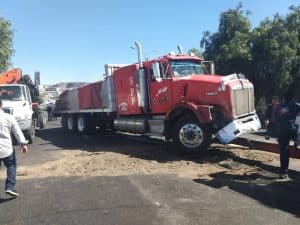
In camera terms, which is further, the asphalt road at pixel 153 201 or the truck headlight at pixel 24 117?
the truck headlight at pixel 24 117

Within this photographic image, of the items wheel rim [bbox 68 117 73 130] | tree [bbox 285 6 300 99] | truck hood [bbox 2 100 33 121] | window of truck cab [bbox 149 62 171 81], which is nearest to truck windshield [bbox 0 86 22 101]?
truck hood [bbox 2 100 33 121]

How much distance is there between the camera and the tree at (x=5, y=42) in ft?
112

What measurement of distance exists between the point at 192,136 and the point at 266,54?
736 inches

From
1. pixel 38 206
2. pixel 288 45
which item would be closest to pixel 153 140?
pixel 38 206

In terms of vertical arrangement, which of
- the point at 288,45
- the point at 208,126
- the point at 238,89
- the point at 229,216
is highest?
the point at 288,45

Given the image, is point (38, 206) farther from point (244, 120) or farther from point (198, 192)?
point (244, 120)

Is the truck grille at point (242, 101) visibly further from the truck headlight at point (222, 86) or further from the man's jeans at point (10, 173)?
the man's jeans at point (10, 173)

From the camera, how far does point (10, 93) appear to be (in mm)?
17766

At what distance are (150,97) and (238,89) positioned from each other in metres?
3.17

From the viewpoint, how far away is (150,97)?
15148 mm

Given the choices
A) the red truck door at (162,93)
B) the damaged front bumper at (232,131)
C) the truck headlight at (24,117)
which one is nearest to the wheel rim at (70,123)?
the truck headlight at (24,117)

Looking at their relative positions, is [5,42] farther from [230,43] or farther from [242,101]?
[242,101]

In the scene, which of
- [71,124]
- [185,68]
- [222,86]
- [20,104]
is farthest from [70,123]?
[222,86]

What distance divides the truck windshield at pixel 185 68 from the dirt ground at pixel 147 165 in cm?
264
